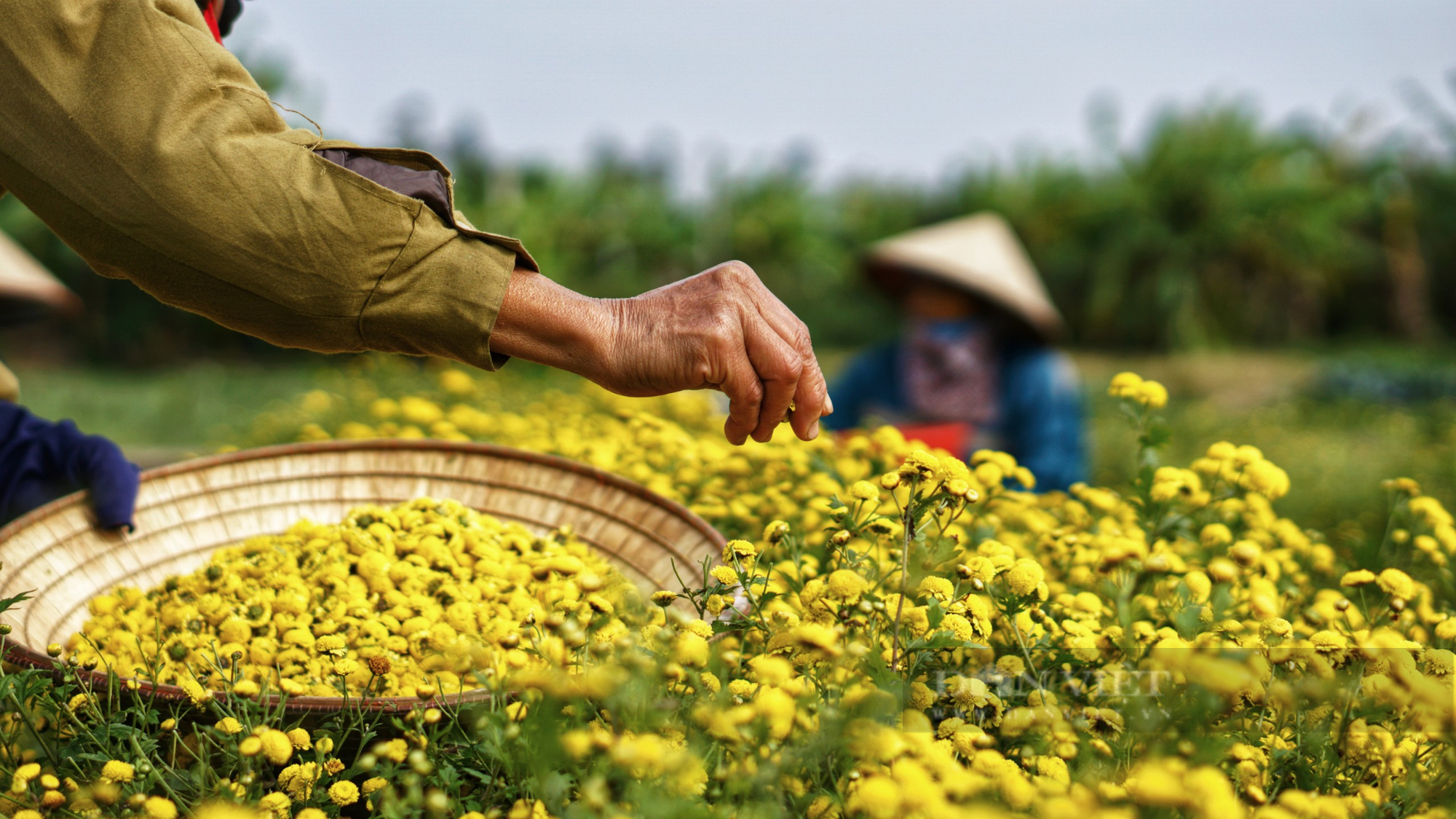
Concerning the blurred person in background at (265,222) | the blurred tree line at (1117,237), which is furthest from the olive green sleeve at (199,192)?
the blurred tree line at (1117,237)

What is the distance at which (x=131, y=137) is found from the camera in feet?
3.42

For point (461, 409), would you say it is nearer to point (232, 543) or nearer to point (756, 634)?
point (232, 543)

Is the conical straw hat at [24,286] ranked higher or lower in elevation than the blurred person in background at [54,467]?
higher

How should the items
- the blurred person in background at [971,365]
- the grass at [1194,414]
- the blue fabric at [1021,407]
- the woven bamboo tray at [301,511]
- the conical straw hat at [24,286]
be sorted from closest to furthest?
the woven bamboo tray at [301,511] → the blue fabric at [1021,407] → the blurred person in background at [971,365] → the grass at [1194,414] → the conical straw hat at [24,286]

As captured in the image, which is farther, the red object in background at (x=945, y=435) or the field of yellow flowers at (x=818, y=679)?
the red object in background at (x=945, y=435)

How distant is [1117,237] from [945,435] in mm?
8522

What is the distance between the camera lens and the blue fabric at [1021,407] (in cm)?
405

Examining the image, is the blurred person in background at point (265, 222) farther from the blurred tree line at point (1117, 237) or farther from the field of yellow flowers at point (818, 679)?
the blurred tree line at point (1117, 237)

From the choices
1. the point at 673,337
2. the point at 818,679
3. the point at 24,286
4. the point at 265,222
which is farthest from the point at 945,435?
the point at 24,286

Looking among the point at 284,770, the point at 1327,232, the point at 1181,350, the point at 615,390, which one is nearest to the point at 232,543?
the point at 284,770

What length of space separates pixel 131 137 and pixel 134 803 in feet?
2.32

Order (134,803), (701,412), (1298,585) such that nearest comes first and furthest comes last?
1. (134,803)
2. (1298,585)
3. (701,412)

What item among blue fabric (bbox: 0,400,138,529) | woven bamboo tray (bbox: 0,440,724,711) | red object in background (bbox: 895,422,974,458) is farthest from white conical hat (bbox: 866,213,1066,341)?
blue fabric (bbox: 0,400,138,529)

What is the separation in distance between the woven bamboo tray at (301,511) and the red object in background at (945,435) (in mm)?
2125
